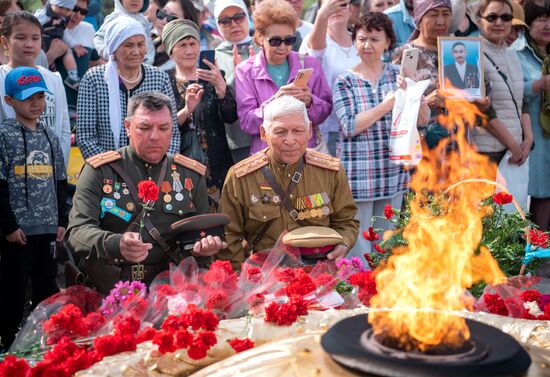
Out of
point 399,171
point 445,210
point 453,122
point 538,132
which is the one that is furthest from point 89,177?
point 538,132

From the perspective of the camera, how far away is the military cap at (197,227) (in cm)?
471

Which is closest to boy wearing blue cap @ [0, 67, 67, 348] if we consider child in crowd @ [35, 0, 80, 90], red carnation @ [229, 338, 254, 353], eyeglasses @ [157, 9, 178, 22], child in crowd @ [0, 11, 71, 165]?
child in crowd @ [0, 11, 71, 165]

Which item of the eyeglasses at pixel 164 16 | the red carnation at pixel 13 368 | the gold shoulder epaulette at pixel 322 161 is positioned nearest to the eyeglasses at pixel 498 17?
the gold shoulder epaulette at pixel 322 161

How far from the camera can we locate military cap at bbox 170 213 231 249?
15.4ft

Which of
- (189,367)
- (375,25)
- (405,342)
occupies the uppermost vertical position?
(375,25)

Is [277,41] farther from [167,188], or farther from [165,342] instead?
[165,342]

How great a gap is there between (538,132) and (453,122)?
1.52 m

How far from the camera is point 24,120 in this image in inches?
235

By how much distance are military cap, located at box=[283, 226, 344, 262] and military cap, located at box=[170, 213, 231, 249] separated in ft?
1.47

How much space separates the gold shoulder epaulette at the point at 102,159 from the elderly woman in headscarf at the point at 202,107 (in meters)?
1.45

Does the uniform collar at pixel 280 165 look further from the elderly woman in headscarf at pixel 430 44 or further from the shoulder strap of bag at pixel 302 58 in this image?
the elderly woman in headscarf at pixel 430 44

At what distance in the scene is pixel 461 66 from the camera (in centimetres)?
684

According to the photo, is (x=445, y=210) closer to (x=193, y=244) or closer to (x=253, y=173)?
(x=253, y=173)

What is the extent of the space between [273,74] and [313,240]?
84.0 inches
